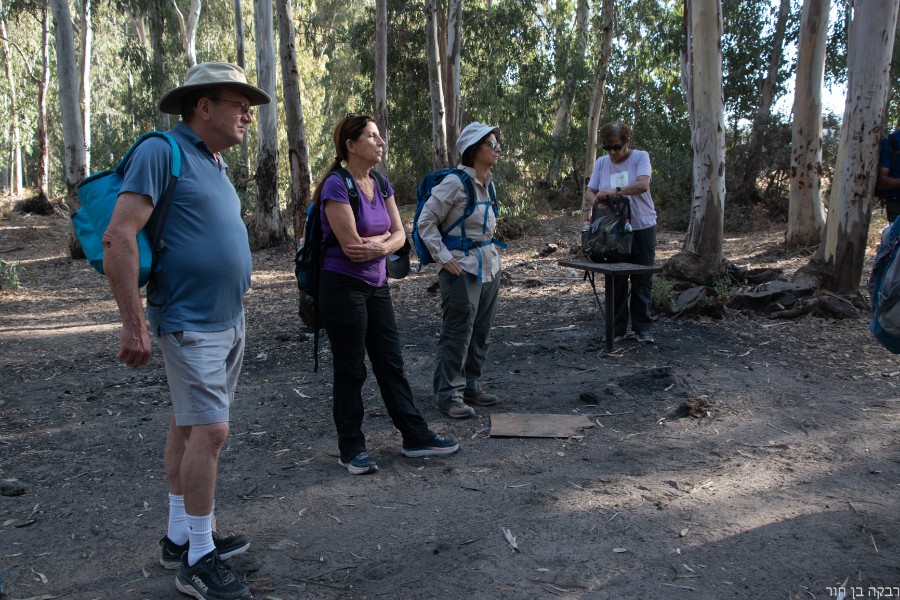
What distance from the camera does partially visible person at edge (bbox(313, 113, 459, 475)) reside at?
3979mm

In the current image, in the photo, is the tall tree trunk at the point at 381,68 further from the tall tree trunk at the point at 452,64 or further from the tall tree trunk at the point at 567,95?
the tall tree trunk at the point at 567,95

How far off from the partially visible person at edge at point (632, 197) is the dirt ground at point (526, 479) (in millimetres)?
458

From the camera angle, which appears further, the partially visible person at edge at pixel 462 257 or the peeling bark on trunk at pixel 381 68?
the peeling bark on trunk at pixel 381 68

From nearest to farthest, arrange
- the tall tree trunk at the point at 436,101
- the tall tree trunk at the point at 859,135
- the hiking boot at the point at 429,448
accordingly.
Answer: the hiking boot at the point at 429,448, the tall tree trunk at the point at 859,135, the tall tree trunk at the point at 436,101

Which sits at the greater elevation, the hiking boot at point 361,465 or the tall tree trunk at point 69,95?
the tall tree trunk at point 69,95

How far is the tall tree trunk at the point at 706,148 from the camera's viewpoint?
8.70m

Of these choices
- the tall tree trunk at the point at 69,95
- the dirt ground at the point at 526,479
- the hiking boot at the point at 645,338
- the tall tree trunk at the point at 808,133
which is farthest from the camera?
the tall tree trunk at the point at 69,95

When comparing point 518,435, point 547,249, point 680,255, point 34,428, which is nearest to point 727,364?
point 518,435

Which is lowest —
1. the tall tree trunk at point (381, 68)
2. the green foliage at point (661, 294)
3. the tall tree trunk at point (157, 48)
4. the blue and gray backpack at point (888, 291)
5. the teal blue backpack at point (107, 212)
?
the green foliage at point (661, 294)

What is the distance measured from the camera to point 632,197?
256 inches

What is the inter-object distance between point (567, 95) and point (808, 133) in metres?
9.58

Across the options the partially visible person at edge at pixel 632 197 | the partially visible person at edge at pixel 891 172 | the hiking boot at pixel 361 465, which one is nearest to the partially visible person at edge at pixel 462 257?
the hiking boot at pixel 361 465

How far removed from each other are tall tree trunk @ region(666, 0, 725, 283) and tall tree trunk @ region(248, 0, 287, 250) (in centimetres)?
944

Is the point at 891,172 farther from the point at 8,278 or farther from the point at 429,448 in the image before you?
the point at 8,278
